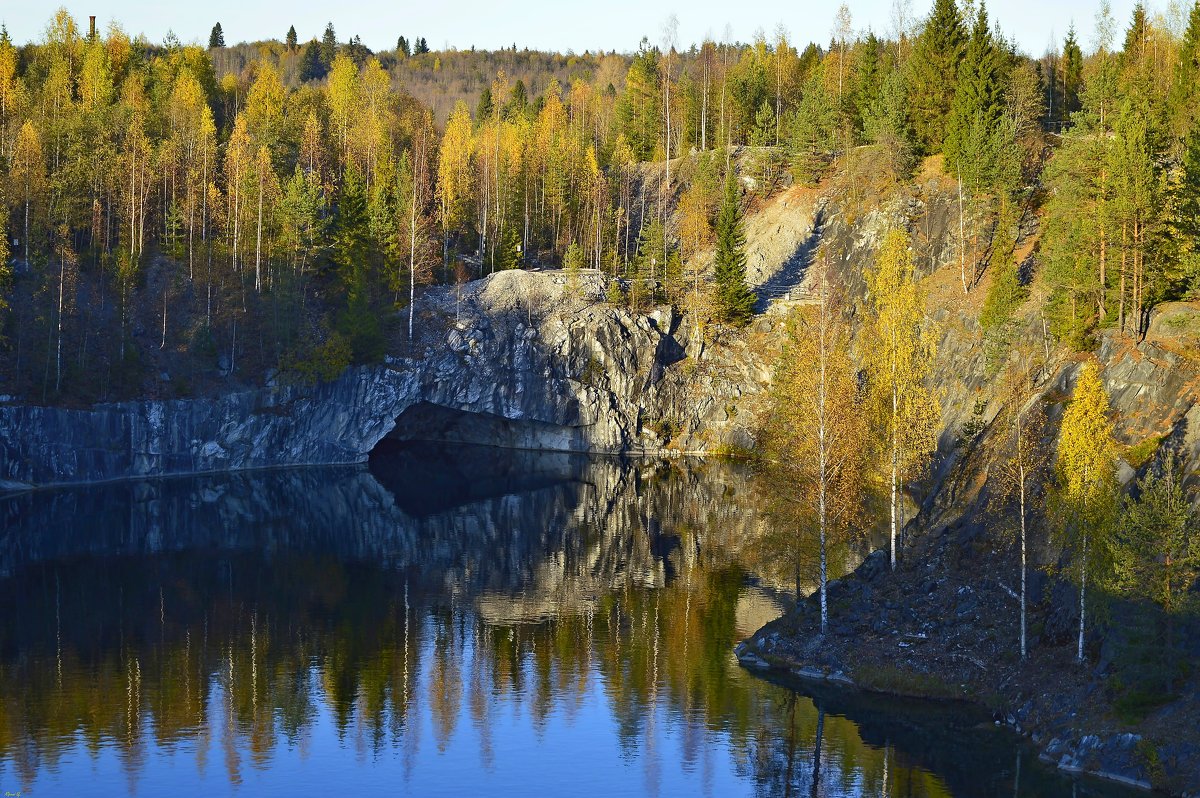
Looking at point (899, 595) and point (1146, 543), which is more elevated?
point (1146, 543)

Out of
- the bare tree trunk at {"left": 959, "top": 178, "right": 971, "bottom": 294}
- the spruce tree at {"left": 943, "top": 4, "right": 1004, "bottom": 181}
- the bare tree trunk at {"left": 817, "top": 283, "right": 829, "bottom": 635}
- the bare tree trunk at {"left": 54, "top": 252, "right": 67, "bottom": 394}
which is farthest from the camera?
the spruce tree at {"left": 943, "top": 4, "right": 1004, "bottom": 181}

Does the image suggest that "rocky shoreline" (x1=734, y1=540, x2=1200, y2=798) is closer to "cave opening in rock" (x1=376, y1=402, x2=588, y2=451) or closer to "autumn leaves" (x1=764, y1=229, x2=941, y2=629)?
"autumn leaves" (x1=764, y1=229, x2=941, y2=629)

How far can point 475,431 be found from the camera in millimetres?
Answer: 100938

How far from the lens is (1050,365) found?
48906 mm

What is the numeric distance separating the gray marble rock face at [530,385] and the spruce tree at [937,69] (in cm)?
2552

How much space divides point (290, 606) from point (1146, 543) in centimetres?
3495

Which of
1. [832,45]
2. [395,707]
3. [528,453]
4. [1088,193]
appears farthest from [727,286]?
[395,707]

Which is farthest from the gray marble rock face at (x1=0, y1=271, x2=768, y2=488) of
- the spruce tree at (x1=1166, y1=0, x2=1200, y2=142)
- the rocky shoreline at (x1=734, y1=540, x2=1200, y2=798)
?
the rocky shoreline at (x1=734, y1=540, x2=1200, y2=798)

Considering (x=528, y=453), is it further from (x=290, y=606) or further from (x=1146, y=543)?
(x=1146, y=543)

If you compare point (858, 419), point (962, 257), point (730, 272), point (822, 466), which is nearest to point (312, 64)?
point (730, 272)

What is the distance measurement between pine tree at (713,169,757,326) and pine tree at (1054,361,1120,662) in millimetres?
61121

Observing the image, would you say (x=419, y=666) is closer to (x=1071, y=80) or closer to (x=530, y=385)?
(x=530, y=385)

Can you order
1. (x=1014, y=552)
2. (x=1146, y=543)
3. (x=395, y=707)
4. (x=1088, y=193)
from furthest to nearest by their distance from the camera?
1. (x=1088, y=193)
2. (x=1014, y=552)
3. (x=395, y=707)
4. (x=1146, y=543)

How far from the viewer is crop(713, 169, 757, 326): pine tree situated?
3637 inches
